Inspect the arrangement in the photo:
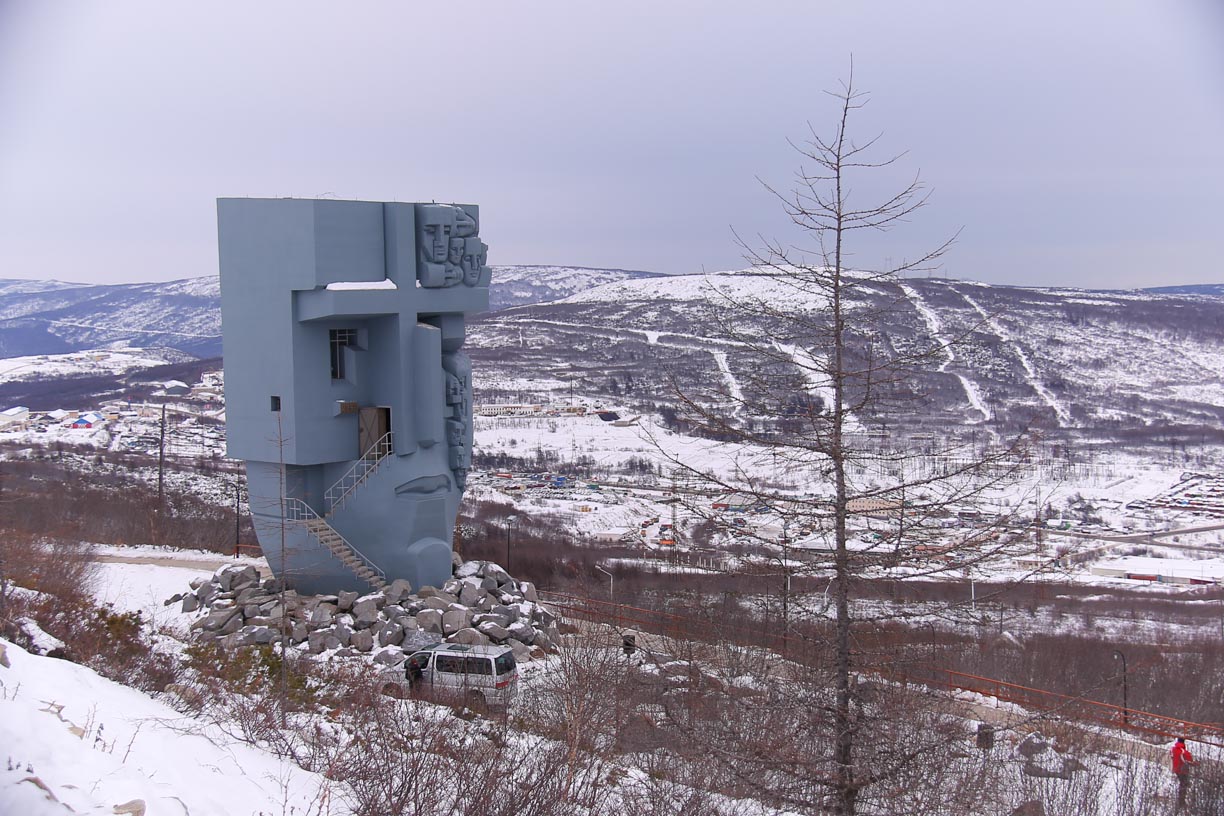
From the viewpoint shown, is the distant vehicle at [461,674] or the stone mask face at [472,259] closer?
the distant vehicle at [461,674]

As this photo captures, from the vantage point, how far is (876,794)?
1060cm

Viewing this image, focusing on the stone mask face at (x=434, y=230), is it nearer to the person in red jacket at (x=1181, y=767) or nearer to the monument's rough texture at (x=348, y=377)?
the monument's rough texture at (x=348, y=377)

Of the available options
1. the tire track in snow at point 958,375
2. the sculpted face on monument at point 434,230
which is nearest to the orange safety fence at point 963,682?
the sculpted face on monument at point 434,230

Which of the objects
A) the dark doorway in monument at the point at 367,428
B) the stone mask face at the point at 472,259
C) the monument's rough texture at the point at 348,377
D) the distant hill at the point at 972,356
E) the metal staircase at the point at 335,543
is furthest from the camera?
the distant hill at the point at 972,356

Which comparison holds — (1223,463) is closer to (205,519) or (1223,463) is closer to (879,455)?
(205,519)

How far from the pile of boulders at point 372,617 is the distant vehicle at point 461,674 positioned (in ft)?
3.95

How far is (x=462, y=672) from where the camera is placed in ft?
60.1

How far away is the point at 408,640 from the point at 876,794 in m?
12.2

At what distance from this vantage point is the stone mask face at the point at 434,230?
74.3 ft

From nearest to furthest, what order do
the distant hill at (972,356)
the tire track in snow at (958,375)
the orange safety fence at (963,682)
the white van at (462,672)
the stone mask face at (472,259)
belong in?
the white van at (462,672) → the orange safety fence at (963,682) → the stone mask face at (472,259) → the tire track in snow at (958,375) → the distant hill at (972,356)

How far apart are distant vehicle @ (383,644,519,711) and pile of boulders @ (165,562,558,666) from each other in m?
1.21

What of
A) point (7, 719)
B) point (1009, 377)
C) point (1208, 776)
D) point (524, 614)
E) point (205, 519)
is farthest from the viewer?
point (1009, 377)

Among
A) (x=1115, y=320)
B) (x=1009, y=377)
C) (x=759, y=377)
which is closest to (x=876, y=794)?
(x=759, y=377)

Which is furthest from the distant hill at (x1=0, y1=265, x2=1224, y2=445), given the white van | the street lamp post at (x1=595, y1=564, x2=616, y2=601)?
the white van
